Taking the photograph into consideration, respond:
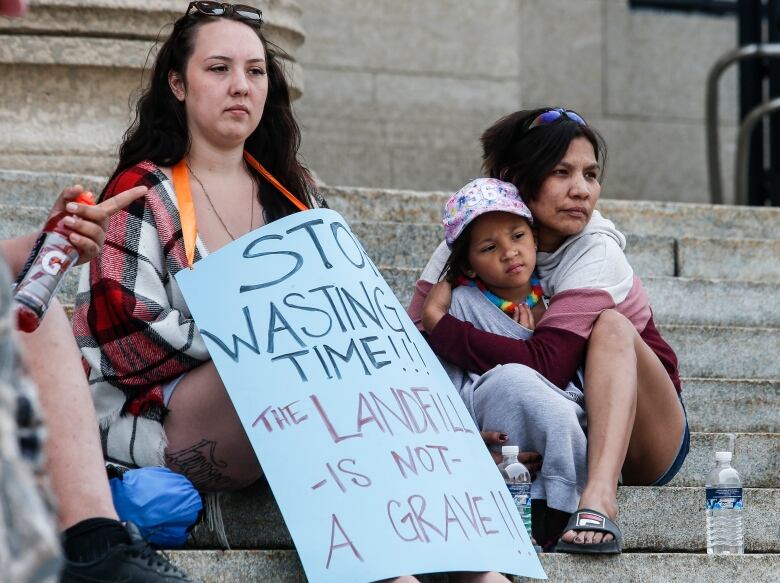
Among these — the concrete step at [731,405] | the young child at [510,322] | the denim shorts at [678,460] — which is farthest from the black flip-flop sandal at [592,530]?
the concrete step at [731,405]

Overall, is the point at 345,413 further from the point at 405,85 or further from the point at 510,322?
the point at 405,85

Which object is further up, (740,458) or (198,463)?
(198,463)

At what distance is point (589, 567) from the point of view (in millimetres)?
3984

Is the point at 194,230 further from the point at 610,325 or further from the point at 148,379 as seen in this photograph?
the point at 610,325

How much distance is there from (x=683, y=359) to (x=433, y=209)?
1262mm

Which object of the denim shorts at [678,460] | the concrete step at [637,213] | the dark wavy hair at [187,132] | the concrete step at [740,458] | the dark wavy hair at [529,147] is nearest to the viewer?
the dark wavy hair at [187,132]

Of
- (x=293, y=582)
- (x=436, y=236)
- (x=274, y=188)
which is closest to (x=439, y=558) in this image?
(x=293, y=582)

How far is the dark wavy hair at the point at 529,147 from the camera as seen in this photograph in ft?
15.5

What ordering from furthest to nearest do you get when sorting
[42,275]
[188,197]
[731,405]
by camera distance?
[731,405] → [188,197] → [42,275]

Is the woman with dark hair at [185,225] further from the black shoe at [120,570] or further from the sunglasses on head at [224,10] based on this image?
the black shoe at [120,570]

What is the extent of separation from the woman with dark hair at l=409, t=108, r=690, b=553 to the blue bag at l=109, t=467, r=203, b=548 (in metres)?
0.89

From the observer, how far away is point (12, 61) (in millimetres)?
6562

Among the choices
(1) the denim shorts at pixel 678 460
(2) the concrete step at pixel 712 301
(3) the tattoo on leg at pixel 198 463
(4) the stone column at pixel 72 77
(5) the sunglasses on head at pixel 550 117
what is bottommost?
(1) the denim shorts at pixel 678 460

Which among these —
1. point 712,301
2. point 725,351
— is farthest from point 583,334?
point 712,301
